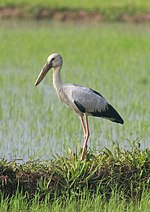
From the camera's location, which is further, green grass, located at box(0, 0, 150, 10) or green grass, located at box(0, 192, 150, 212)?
green grass, located at box(0, 0, 150, 10)

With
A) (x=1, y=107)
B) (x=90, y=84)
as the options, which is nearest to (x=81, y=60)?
(x=90, y=84)

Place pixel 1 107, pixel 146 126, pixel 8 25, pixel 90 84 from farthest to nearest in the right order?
1. pixel 8 25
2. pixel 90 84
3. pixel 1 107
4. pixel 146 126

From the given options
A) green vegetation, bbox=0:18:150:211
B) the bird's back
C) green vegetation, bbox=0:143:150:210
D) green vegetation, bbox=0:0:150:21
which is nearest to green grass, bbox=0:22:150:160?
green vegetation, bbox=0:18:150:211

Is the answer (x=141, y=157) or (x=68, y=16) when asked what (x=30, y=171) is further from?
(x=68, y=16)

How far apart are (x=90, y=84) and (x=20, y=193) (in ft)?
23.8

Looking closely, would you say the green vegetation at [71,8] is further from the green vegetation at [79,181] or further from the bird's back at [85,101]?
the green vegetation at [79,181]

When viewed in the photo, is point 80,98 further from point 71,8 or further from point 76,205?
point 71,8

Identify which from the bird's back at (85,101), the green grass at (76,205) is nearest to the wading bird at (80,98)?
the bird's back at (85,101)

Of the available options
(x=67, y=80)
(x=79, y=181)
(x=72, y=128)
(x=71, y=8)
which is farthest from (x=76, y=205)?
(x=71, y=8)

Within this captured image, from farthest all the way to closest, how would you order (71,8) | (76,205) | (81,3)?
(81,3)
(71,8)
(76,205)

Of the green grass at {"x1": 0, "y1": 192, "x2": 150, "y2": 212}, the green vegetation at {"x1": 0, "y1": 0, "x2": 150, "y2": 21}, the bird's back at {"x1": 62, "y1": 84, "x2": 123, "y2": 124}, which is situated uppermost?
the green vegetation at {"x1": 0, "y1": 0, "x2": 150, "y2": 21}

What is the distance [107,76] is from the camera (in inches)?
597

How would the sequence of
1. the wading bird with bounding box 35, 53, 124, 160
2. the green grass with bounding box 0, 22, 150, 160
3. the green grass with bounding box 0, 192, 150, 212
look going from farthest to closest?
the green grass with bounding box 0, 22, 150, 160 → the wading bird with bounding box 35, 53, 124, 160 → the green grass with bounding box 0, 192, 150, 212

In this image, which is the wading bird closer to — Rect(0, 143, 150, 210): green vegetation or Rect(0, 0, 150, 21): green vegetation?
Rect(0, 143, 150, 210): green vegetation
